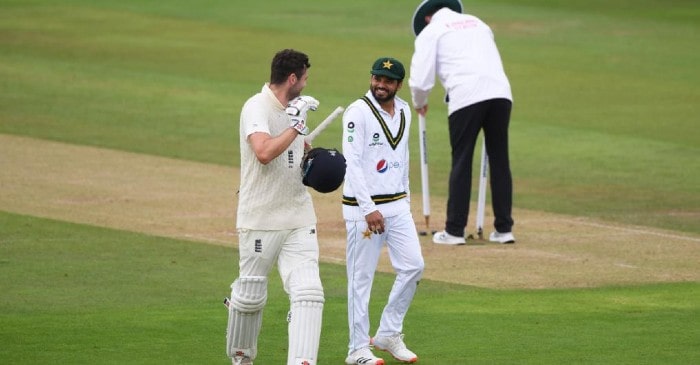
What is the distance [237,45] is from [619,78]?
8738 mm

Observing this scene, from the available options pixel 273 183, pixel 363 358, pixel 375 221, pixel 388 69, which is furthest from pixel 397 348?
pixel 388 69

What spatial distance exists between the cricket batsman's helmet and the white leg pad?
0.62 meters

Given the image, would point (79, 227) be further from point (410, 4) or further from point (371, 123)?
point (410, 4)

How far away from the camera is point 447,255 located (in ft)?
47.6

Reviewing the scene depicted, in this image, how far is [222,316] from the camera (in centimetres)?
1165

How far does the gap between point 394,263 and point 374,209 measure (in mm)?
486

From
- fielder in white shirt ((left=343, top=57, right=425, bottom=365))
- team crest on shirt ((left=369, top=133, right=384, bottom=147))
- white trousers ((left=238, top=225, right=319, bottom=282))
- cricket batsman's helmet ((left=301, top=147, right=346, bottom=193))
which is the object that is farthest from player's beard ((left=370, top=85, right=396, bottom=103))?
white trousers ((left=238, top=225, right=319, bottom=282))

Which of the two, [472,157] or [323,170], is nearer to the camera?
[323,170]

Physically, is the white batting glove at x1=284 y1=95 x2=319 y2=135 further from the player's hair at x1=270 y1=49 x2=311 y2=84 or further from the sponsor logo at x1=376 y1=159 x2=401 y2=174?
the sponsor logo at x1=376 y1=159 x2=401 y2=174

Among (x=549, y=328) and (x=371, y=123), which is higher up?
(x=371, y=123)

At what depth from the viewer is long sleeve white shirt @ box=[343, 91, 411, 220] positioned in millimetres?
10312

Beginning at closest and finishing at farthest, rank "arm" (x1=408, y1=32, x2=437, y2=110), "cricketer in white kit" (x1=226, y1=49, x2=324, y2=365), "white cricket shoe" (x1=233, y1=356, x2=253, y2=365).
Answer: "cricketer in white kit" (x1=226, y1=49, x2=324, y2=365), "white cricket shoe" (x1=233, y1=356, x2=253, y2=365), "arm" (x1=408, y1=32, x2=437, y2=110)

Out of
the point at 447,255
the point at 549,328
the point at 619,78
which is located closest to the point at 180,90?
the point at 619,78

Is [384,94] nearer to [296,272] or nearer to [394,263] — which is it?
[394,263]
